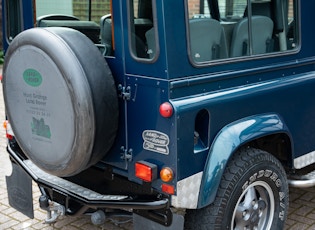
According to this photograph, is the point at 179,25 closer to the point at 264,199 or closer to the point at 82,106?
the point at 82,106

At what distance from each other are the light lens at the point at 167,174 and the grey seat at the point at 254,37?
0.89 metres

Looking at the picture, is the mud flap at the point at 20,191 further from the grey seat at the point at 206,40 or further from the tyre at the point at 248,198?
the grey seat at the point at 206,40

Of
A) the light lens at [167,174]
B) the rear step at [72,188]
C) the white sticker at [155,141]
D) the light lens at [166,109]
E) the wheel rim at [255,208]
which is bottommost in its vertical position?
the wheel rim at [255,208]

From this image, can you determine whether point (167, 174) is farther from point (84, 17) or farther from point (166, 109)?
point (84, 17)

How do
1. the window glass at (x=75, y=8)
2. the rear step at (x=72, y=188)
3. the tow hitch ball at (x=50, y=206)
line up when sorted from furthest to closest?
the tow hitch ball at (x=50, y=206)
the window glass at (x=75, y=8)
the rear step at (x=72, y=188)

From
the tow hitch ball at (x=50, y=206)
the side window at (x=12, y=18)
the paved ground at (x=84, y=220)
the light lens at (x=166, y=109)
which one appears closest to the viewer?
the light lens at (x=166, y=109)

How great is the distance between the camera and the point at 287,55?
3.29 m

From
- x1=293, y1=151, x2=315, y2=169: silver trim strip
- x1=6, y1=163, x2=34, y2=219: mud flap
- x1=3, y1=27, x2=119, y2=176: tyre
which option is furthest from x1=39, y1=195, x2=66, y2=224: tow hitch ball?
Result: x1=293, y1=151, x2=315, y2=169: silver trim strip

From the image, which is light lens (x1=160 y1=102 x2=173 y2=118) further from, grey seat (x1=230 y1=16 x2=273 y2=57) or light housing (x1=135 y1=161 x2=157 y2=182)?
grey seat (x1=230 y1=16 x2=273 y2=57)

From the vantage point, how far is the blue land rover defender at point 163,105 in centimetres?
261

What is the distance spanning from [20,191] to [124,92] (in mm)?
1346

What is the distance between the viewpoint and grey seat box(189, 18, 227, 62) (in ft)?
8.99

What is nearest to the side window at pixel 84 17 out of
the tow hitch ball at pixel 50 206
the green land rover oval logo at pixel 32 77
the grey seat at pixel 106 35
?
the grey seat at pixel 106 35

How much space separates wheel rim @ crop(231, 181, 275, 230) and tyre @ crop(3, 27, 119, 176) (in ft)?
3.24
